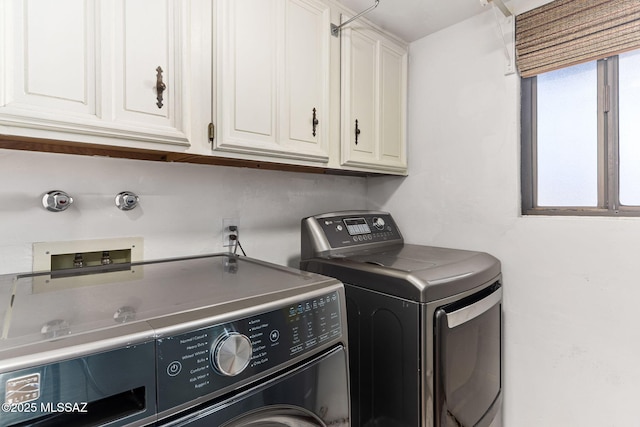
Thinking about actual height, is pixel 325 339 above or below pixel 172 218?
below

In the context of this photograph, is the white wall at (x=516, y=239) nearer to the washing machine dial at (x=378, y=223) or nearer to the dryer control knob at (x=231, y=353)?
the washing machine dial at (x=378, y=223)

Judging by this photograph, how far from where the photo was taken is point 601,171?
1383 millimetres

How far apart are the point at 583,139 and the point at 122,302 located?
1.84 meters

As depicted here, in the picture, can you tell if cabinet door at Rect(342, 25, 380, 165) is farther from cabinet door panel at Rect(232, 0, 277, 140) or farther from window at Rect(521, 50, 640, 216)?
window at Rect(521, 50, 640, 216)

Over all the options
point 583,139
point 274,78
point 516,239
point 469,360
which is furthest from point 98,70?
point 583,139

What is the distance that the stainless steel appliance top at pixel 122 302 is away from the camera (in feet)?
1.82

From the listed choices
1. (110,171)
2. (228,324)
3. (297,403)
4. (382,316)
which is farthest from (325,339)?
(110,171)

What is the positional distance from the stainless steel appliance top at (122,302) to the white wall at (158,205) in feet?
0.52

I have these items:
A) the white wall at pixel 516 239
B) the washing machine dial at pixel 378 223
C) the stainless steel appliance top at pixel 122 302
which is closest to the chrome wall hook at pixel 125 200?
the stainless steel appliance top at pixel 122 302

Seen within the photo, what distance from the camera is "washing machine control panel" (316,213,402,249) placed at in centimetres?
160

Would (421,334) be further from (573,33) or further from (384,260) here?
(573,33)

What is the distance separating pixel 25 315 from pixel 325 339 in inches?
26.6

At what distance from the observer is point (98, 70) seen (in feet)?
3.01

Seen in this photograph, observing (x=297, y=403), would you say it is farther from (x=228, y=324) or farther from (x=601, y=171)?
(x=601, y=171)
